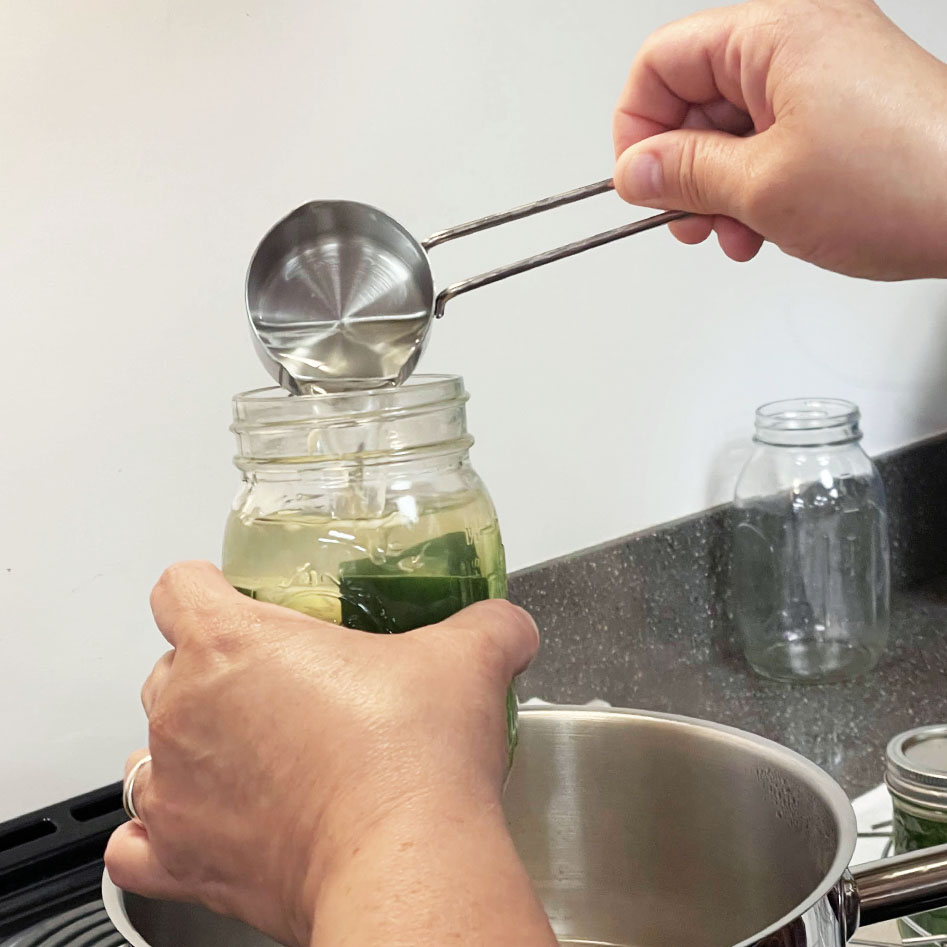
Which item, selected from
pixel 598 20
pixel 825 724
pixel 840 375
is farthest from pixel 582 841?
pixel 840 375

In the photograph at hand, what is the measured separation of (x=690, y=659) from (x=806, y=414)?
0.25 metres

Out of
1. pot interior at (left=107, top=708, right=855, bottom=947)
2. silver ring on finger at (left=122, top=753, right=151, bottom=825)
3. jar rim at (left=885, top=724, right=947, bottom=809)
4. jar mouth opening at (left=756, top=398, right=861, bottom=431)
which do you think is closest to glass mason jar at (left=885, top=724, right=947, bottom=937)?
jar rim at (left=885, top=724, right=947, bottom=809)

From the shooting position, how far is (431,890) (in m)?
0.29

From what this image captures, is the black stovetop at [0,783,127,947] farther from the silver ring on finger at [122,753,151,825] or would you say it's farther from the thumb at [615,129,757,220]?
the thumb at [615,129,757,220]

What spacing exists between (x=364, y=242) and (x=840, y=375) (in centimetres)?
76

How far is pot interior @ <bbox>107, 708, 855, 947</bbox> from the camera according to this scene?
42cm

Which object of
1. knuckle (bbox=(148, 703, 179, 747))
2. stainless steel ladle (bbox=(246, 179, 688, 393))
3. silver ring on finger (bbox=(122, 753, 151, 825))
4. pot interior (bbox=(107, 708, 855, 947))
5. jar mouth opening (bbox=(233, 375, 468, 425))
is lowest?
pot interior (bbox=(107, 708, 855, 947))

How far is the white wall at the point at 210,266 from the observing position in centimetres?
65

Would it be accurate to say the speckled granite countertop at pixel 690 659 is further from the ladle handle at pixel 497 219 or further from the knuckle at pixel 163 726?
the knuckle at pixel 163 726

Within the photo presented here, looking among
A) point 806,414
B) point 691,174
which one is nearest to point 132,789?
point 691,174

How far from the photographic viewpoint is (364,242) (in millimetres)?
485

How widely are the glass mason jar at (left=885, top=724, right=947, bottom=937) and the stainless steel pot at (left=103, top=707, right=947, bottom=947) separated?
118mm

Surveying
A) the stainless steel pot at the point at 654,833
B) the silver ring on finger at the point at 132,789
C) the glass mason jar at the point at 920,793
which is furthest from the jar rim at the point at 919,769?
the silver ring on finger at the point at 132,789

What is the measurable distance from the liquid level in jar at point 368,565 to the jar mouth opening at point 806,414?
2.17 ft
